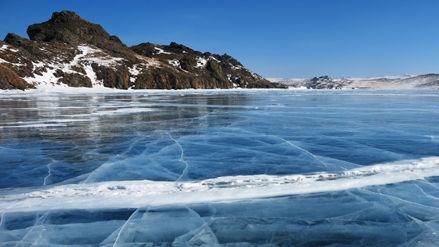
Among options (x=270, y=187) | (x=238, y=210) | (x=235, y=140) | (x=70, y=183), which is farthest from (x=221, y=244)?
(x=235, y=140)

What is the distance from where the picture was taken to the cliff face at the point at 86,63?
57.7 metres

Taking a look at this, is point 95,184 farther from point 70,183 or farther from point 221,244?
point 221,244

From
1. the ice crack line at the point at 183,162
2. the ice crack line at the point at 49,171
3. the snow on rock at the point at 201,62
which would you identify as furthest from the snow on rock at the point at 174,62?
the ice crack line at the point at 49,171

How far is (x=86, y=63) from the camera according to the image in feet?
237

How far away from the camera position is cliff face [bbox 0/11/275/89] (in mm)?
57688

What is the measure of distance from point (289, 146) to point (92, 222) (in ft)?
16.0

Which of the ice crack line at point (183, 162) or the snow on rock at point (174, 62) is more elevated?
the snow on rock at point (174, 62)

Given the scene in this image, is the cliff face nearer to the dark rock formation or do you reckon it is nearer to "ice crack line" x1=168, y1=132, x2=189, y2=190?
the dark rock formation

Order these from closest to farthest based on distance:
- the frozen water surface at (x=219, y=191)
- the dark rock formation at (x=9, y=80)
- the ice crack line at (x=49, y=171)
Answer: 1. the frozen water surface at (x=219, y=191)
2. the ice crack line at (x=49, y=171)
3. the dark rock formation at (x=9, y=80)

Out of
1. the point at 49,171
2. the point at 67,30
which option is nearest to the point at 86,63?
the point at 67,30

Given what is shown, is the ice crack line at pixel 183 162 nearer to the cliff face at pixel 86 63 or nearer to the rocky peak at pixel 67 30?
the cliff face at pixel 86 63

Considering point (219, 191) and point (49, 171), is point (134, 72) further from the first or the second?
point (219, 191)

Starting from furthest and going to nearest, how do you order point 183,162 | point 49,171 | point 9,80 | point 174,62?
point 174,62 < point 9,80 < point 183,162 < point 49,171

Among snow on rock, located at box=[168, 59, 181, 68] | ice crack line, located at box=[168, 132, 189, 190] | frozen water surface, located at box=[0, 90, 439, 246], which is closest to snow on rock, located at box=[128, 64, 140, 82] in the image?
snow on rock, located at box=[168, 59, 181, 68]
